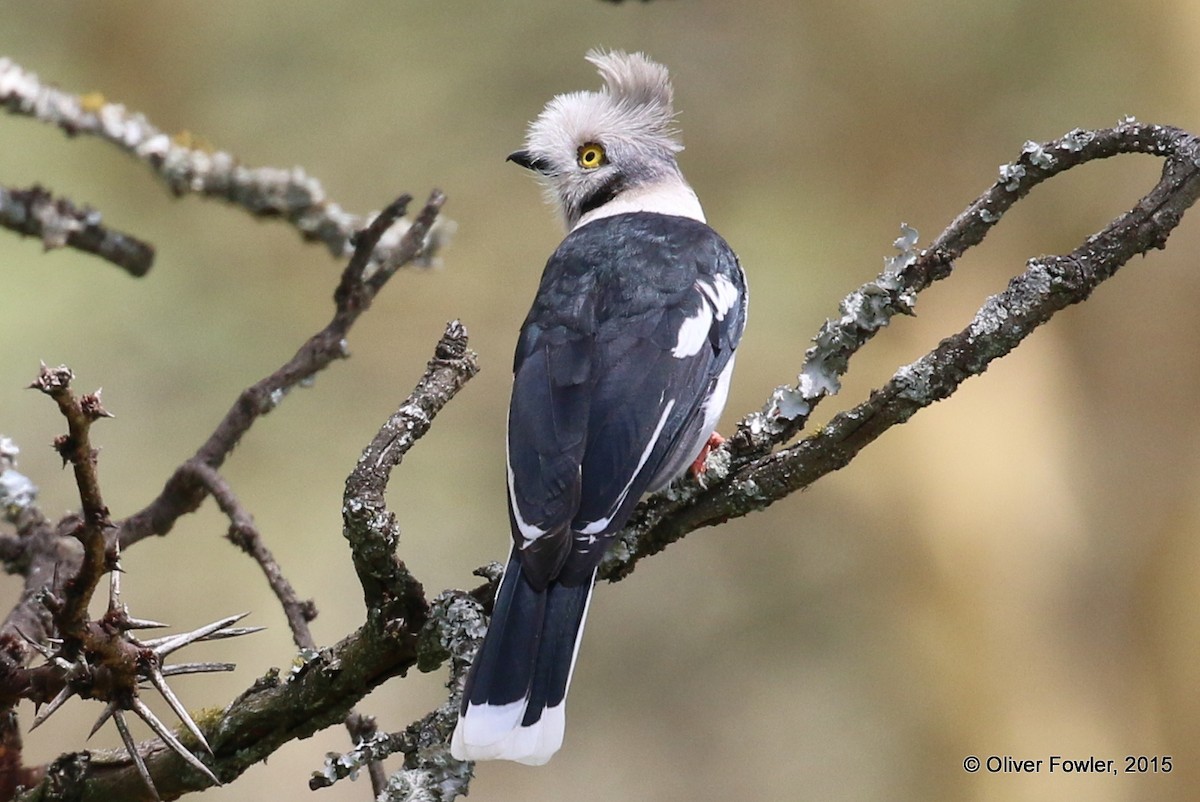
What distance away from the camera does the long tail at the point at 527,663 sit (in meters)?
1.72

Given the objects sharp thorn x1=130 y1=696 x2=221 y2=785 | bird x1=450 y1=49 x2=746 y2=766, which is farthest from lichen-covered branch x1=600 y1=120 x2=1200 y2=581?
sharp thorn x1=130 y1=696 x2=221 y2=785

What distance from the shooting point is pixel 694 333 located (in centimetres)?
237

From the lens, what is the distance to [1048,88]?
4.83 m

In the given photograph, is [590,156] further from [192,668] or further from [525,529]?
[192,668]

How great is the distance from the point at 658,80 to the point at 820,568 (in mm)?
2173

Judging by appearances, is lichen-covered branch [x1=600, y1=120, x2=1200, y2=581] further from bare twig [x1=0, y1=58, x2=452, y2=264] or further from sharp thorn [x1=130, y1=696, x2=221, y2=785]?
bare twig [x1=0, y1=58, x2=452, y2=264]

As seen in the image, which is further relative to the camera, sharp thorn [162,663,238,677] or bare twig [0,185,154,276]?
bare twig [0,185,154,276]

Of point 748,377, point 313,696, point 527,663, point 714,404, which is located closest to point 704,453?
point 714,404

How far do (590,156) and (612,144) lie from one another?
8cm

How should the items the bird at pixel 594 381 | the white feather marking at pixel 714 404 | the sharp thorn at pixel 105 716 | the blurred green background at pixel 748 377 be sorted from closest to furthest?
the sharp thorn at pixel 105 716, the bird at pixel 594 381, the white feather marking at pixel 714 404, the blurred green background at pixel 748 377

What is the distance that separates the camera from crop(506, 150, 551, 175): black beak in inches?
124

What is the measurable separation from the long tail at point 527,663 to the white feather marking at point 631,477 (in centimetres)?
9

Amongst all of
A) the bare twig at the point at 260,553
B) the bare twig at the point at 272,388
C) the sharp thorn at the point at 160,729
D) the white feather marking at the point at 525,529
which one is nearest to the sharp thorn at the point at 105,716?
the sharp thorn at the point at 160,729

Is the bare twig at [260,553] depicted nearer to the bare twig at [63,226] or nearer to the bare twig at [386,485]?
the bare twig at [386,485]
